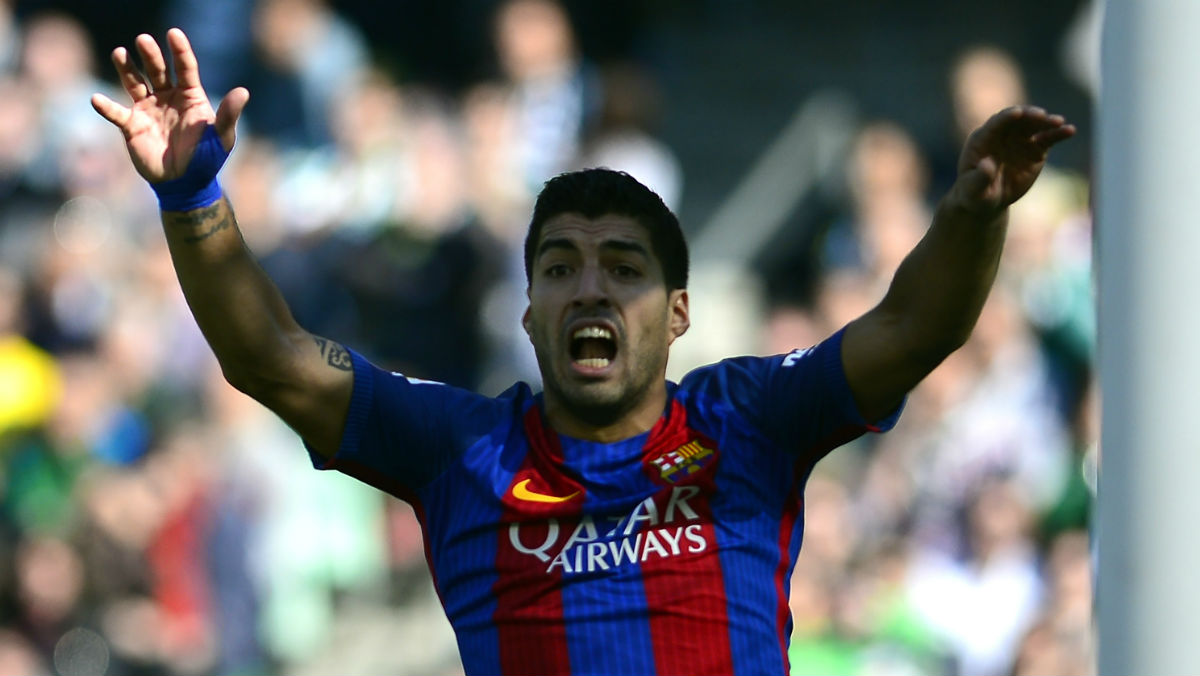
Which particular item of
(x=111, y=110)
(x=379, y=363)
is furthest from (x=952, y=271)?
(x=379, y=363)

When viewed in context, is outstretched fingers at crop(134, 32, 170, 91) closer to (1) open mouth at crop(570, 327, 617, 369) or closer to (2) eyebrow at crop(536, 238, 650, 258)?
(2) eyebrow at crop(536, 238, 650, 258)

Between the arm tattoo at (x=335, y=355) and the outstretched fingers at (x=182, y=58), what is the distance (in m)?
0.63

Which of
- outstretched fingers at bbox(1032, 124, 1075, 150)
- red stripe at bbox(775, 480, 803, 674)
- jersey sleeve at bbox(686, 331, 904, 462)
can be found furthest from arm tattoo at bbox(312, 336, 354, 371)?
outstretched fingers at bbox(1032, 124, 1075, 150)

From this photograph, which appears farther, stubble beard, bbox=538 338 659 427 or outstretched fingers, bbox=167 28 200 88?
stubble beard, bbox=538 338 659 427

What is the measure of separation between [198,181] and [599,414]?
105cm

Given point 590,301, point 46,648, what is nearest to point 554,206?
point 590,301

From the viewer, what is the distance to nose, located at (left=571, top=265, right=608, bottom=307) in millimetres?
3984

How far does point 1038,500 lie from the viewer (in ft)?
26.0

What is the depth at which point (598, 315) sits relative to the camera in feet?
13.0

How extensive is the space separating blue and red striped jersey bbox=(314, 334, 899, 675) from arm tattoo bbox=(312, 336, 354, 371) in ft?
0.09

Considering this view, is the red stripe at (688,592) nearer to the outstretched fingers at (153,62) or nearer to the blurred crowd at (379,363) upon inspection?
the outstretched fingers at (153,62)

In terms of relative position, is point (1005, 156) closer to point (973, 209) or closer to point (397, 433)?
point (973, 209)

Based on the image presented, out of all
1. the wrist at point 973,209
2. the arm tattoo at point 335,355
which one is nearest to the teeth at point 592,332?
the arm tattoo at point 335,355

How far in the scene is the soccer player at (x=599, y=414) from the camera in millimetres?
A: 3697
